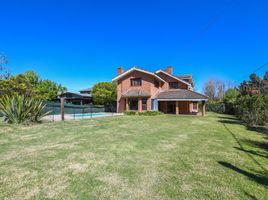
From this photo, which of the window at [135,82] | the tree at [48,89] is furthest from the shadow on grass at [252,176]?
the tree at [48,89]

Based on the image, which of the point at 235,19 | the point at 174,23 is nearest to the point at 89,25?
the point at 174,23

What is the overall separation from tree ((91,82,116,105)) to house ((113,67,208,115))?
5.27 m

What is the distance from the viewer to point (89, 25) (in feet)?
64.4

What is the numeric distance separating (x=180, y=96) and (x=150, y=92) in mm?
4505

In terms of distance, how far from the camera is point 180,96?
23609 millimetres

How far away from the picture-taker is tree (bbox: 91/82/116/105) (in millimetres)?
30880

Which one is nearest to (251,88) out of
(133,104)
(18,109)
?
(133,104)

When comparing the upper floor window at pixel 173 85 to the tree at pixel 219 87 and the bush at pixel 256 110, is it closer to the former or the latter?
the bush at pixel 256 110

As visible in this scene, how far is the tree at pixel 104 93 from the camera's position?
30.9 metres

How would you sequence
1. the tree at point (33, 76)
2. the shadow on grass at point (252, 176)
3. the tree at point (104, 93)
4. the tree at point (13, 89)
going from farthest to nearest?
1. the tree at point (33, 76)
2. the tree at point (104, 93)
3. the tree at point (13, 89)
4. the shadow on grass at point (252, 176)

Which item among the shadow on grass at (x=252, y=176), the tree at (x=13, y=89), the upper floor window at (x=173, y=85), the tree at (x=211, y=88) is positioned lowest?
the shadow on grass at (x=252, y=176)

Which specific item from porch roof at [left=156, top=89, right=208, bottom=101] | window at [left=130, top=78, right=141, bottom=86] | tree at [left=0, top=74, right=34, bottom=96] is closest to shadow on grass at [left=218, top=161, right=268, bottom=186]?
porch roof at [left=156, top=89, right=208, bottom=101]

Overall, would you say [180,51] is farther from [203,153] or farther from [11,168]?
[11,168]

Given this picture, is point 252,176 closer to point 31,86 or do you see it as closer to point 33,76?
point 31,86
